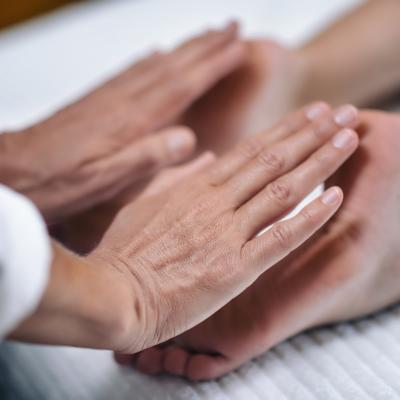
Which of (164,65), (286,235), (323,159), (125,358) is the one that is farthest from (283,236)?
(164,65)

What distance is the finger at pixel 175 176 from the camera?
0.72m

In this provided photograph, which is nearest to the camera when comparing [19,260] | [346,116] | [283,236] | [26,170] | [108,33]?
[19,260]

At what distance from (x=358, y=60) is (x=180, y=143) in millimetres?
326

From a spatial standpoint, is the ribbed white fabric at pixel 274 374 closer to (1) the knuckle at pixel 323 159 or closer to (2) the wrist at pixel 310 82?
(1) the knuckle at pixel 323 159

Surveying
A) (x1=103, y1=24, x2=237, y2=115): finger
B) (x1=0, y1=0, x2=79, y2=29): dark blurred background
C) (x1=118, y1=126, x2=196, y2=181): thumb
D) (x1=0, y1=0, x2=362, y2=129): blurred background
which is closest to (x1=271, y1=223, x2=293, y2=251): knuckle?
(x1=118, y1=126, x2=196, y2=181): thumb

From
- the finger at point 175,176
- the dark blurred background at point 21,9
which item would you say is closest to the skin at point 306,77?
the finger at point 175,176

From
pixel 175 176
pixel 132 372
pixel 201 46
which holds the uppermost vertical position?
pixel 201 46

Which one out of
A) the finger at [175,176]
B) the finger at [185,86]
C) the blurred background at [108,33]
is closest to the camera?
the finger at [175,176]

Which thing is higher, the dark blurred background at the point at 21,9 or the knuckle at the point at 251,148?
the dark blurred background at the point at 21,9

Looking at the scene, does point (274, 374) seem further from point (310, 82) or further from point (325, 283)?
point (310, 82)

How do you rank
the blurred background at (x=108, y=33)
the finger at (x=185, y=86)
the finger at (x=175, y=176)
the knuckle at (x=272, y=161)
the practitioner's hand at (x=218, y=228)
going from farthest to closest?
the blurred background at (x=108, y=33)
the finger at (x=185, y=86)
the finger at (x=175, y=176)
the knuckle at (x=272, y=161)
the practitioner's hand at (x=218, y=228)

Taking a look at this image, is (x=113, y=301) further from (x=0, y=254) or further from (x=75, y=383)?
(x=75, y=383)

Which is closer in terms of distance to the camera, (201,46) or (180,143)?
(180,143)

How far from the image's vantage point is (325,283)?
590mm
